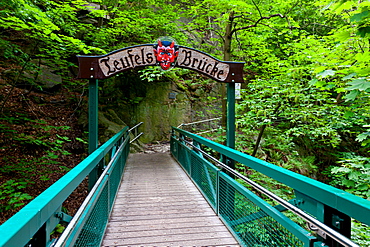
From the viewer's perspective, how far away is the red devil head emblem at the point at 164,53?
15.4ft

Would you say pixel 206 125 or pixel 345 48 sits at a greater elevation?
pixel 345 48

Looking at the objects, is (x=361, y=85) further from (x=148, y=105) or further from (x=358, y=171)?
(x=148, y=105)

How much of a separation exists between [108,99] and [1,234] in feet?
39.3

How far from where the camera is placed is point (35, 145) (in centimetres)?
806

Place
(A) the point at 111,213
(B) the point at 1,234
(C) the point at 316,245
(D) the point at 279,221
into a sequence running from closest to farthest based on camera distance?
(B) the point at 1,234, (C) the point at 316,245, (D) the point at 279,221, (A) the point at 111,213

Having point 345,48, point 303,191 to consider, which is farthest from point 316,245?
point 345,48

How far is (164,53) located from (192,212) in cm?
291

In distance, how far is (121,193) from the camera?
16.0 feet

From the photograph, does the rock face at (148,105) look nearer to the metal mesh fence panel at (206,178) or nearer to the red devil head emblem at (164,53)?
the metal mesh fence panel at (206,178)

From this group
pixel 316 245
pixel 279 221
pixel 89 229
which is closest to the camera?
pixel 316 245

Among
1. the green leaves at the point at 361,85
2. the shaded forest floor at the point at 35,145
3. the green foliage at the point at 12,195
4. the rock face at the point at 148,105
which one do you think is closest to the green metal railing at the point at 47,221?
the green leaves at the point at 361,85

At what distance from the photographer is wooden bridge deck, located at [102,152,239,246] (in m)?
2.94

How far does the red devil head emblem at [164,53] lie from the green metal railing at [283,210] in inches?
74.1

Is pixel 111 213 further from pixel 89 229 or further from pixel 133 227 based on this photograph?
pixel 89 229
